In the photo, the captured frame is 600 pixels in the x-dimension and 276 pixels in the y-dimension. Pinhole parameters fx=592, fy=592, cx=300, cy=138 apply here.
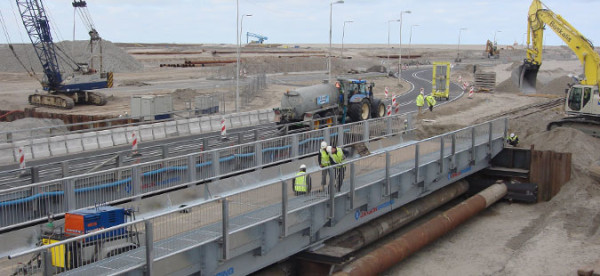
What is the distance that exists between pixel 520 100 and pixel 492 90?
6.97 m

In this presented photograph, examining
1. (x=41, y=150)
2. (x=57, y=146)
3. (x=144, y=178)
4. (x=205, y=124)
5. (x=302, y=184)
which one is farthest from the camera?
(x=205, y=124)

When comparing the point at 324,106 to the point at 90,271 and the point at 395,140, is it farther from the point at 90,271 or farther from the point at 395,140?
the point at 90,271

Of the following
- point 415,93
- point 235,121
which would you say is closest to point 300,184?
point 235,121

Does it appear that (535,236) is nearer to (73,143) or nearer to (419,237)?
(419,237)

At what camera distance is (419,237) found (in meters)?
16.0

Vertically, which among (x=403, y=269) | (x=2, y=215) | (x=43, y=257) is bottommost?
(x=403, y=269)

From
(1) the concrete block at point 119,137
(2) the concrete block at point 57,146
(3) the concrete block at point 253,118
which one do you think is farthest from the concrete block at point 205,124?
(2) the concrete block at point 57,146

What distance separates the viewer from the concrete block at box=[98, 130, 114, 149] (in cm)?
2553

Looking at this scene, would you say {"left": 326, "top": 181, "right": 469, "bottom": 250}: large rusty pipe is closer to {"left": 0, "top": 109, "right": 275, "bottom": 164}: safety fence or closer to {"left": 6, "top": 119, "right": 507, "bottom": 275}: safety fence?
{"left": 6, "top": 119, "right": 507, "bottom": 275}: safety fence

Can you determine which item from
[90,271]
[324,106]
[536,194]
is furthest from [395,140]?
[90,271]

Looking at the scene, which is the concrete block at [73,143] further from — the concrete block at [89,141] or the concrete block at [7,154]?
the concrete block at [7,154]

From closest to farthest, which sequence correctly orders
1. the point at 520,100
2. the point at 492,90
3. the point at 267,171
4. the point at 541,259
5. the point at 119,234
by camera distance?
the point at 119,234
the point at 541,259
the point at 267,171
the point at 520,100
the point at 492,90

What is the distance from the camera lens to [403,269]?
52.1ft

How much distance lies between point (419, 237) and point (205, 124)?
16965 millimetres
